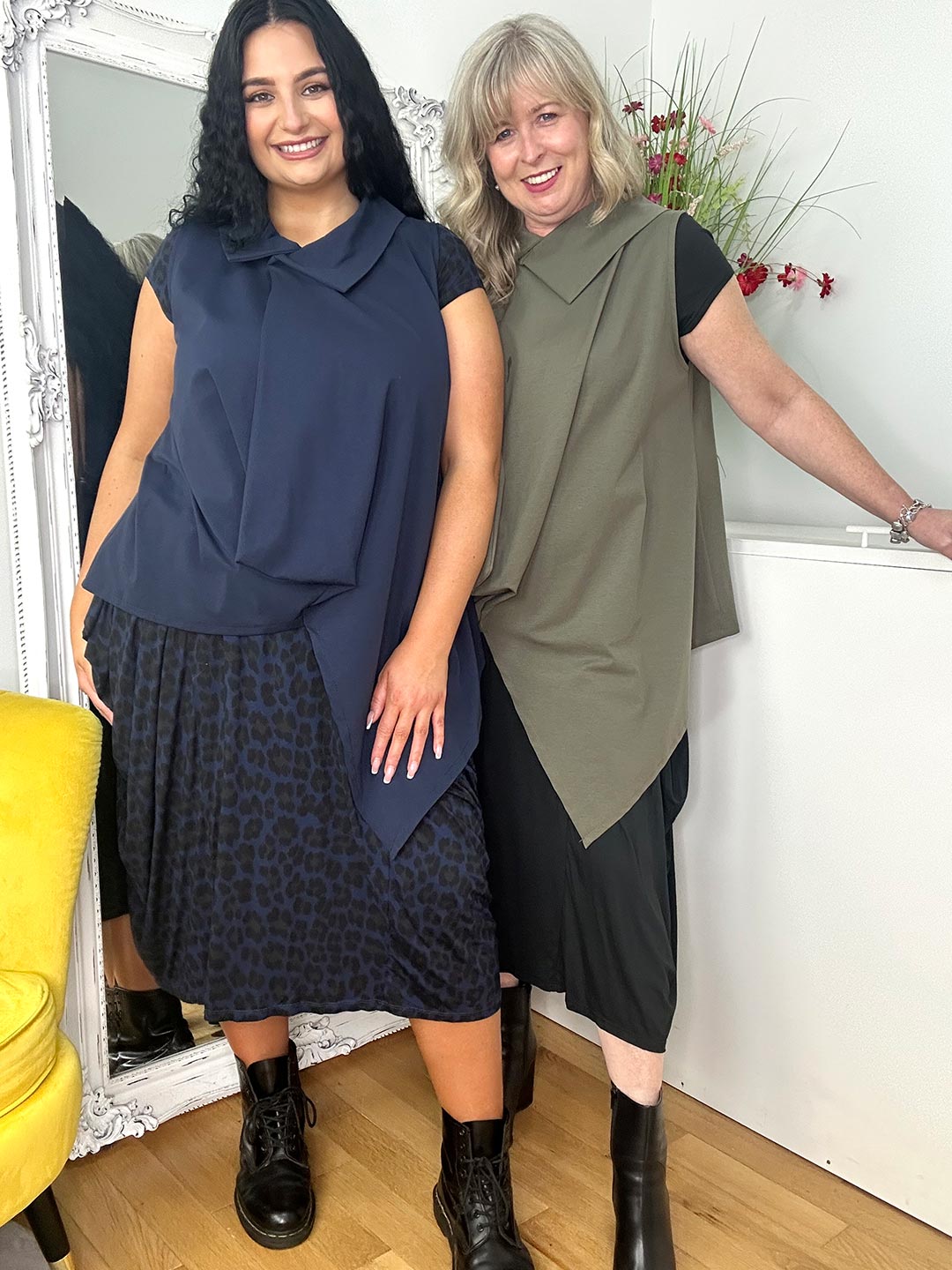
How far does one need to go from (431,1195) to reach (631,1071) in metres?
0.41

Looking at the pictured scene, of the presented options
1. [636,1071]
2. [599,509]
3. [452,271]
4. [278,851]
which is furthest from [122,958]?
[452,271]

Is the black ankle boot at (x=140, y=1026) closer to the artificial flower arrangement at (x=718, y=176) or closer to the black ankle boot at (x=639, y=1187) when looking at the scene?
the black ankle boot at (x=639, y=1187)

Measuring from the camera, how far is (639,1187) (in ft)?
4.98

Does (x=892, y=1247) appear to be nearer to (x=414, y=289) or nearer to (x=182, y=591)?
(x=182, y=591)

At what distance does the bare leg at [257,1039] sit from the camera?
1661mm

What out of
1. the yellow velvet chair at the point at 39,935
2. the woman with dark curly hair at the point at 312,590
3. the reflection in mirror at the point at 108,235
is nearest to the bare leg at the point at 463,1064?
the woman with dark curly hair at the point at 312,590

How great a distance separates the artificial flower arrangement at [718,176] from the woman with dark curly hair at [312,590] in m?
0.61

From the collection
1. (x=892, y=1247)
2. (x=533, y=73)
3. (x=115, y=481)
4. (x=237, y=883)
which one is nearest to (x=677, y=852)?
(x=892, y=1247)

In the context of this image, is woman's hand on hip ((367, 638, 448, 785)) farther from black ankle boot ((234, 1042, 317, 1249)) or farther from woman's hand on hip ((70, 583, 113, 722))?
black ankle boot ((234, 1042, 317, 1249))

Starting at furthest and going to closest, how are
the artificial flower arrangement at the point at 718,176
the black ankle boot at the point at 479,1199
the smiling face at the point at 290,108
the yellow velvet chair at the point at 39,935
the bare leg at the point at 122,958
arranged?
the artificial flower arrangement at the point at 718,176, the bare leg at the point at 122,958, the black ankle boot at the point at 479,1199, the smiling face at the point at 290,108, the yellow velvet chair at the point at 39,935

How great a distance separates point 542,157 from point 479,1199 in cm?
138

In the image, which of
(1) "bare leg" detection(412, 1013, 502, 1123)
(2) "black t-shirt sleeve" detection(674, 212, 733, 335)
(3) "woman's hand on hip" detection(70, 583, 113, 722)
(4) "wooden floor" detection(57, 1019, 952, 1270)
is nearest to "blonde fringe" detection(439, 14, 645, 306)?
(2) "black t-shirt sleeve" detection(674, 212, 733, 335)

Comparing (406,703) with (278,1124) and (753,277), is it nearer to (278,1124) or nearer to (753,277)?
(278,1124)

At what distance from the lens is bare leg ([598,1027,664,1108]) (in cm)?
152
